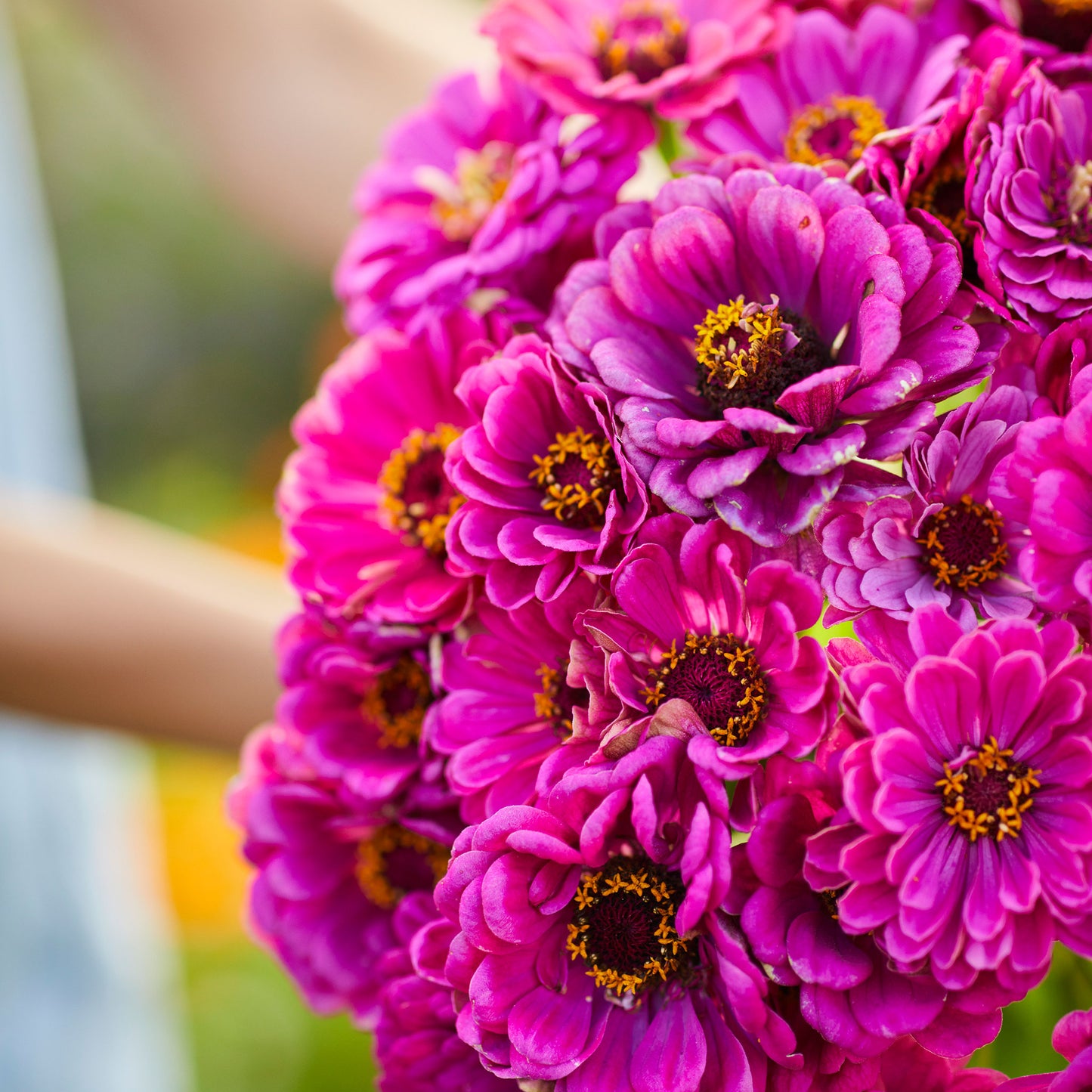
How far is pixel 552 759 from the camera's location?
34cm

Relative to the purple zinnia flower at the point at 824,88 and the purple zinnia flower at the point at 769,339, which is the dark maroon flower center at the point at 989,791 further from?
the purple zinnia flower at the point at 824,88

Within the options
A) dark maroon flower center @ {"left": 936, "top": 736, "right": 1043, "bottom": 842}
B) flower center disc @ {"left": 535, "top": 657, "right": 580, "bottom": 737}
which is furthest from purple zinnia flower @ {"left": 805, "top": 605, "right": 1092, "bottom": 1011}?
flower center disc @ {"left": 535, "top": 657, "right": 580, "bottom": 737}

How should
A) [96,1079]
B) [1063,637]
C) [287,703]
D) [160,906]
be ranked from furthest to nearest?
1. [160,906]
2. [96,1079]
3. [287,703]
4. [1063,637]

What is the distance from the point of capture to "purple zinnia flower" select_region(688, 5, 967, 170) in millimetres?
419

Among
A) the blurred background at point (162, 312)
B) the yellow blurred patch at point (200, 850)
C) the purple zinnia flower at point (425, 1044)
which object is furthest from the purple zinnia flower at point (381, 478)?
the blurred background at point (162, 312)

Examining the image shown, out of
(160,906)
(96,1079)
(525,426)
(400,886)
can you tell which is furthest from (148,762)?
(525,426)

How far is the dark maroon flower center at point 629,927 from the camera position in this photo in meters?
0.34

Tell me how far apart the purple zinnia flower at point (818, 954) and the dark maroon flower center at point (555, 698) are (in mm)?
84

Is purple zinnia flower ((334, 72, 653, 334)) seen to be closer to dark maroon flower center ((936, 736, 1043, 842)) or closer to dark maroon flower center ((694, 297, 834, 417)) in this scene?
dark maroon flower center ((694, 297, 834, 417))

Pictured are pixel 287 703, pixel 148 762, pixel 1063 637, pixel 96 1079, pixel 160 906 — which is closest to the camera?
pixel 1063 637

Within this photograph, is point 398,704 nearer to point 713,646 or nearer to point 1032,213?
point 713,646

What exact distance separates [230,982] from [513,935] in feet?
5.48

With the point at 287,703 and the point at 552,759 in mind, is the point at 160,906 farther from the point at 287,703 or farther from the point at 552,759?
the point at 552,759

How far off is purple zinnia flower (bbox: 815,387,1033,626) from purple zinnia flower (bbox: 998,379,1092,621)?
0.05 feet
